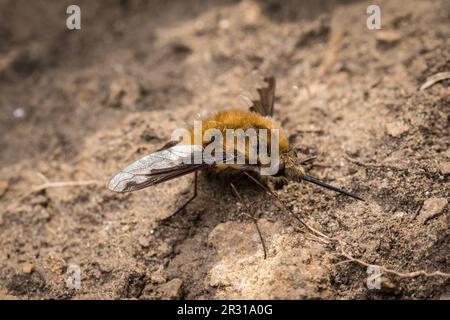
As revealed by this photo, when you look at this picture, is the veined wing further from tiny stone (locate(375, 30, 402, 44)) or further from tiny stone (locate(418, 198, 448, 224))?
tiny stone (locate(375, 30, 402, 44))

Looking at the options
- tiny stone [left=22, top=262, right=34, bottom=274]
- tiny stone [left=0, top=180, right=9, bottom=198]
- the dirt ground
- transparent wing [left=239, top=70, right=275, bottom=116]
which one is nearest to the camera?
the dirt ground

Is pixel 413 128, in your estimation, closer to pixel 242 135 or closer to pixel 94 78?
pixel 242 135

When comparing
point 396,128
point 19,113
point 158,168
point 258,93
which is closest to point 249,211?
point 158,168

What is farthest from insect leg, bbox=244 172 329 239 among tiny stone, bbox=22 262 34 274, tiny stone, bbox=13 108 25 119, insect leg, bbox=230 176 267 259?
tiny stone, bbox=13 108 25 119

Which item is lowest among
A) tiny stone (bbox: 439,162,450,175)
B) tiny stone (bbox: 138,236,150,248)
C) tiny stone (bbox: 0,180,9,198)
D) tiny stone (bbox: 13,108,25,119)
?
tiny stone (bbox: 138,236,150,248)

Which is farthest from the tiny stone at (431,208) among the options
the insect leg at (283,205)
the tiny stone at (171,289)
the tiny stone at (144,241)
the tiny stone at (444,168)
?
the tiny stone at (144,241)
